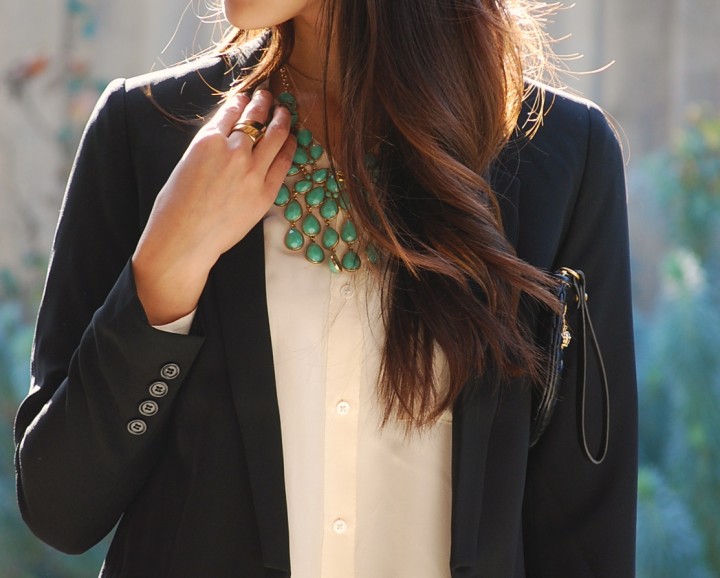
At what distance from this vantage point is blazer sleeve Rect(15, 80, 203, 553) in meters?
1.17

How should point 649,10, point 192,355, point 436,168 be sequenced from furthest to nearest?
point 649,10 → point 436,168 → point 192,355

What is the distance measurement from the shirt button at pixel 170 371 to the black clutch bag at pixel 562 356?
1.44 feet

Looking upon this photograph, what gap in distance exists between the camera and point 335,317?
4.12 ft

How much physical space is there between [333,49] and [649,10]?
174 cm

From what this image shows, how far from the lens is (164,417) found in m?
1.21

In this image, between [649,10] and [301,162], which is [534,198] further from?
[649,10]

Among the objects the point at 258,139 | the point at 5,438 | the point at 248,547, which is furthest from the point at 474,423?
the point at 5,438

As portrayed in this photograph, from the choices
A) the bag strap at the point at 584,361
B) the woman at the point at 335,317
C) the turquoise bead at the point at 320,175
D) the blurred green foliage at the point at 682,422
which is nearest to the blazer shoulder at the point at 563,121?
the woman at the point at 335,317

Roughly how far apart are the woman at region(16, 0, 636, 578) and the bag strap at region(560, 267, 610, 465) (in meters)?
0.03

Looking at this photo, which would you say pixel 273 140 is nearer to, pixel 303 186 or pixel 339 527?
pixel 303 186

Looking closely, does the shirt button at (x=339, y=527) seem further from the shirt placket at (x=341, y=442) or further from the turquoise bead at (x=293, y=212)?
the turquoise bead at (x=293, y=212)

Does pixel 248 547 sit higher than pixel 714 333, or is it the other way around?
pixel 714 333

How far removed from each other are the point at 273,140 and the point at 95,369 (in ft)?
1.10

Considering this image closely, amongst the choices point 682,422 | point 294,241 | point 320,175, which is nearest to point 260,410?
point 294,241
